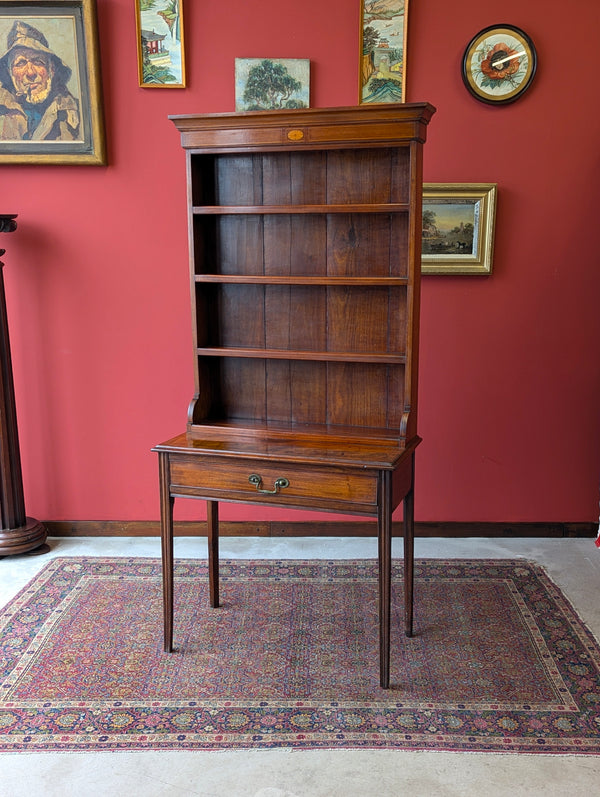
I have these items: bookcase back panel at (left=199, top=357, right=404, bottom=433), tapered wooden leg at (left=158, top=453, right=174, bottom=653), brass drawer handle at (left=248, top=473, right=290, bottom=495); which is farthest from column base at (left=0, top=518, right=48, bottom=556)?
brass drawer handle at (left=248, top=473, right=290, bottom=495)

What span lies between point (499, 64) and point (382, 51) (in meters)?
0.55

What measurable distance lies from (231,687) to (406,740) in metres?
0.63

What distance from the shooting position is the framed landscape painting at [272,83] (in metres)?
3.41

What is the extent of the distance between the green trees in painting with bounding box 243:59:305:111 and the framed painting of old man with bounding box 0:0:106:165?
28.3 inches

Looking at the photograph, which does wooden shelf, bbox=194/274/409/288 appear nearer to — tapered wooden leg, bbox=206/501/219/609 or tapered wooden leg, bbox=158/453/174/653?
tapered wooden leg, bbox=158/453/174/653

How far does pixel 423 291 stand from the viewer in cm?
359

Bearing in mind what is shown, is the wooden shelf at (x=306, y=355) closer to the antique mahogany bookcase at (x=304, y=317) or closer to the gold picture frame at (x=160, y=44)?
the antique mahogany bookcase at (x=304, y=317)

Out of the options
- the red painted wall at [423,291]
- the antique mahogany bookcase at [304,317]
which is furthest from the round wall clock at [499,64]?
the antique mahogany bookcase at [304,317]

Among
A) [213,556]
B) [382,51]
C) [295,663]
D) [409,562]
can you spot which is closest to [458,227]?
[382,51]

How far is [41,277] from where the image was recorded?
3654 millimetres

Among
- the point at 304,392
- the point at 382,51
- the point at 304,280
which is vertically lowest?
the point at 304,392

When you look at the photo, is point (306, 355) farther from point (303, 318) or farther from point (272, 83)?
point (272, 83)

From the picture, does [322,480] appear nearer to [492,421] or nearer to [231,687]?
[231,687]

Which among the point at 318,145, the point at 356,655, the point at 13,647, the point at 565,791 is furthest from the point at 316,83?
the point at 565,791
